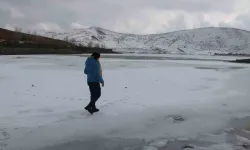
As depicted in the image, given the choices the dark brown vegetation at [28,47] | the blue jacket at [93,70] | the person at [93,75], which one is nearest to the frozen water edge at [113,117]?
the person at [93,75]

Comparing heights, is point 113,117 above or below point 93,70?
below

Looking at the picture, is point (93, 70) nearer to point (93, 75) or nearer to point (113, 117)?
point (93, 75)

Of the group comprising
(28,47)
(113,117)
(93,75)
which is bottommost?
(28,47)

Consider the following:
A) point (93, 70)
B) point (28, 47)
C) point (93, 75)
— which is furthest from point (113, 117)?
point (28, 47)

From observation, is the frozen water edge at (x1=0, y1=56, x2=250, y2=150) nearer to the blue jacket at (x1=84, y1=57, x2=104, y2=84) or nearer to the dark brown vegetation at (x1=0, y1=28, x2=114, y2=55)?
the blue jacket at (x1=84, y1=57, x2=104, y2=84)

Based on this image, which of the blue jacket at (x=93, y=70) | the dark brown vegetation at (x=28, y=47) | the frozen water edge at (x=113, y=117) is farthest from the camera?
the dark brown vegetation at (x=28, y=47)

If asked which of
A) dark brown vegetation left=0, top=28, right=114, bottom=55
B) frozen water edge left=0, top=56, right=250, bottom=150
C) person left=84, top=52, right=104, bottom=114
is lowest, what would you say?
dark brown vegetation left=0, top=28, right=114, bottom=55

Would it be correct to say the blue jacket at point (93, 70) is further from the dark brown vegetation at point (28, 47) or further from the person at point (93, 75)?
the dark brown vegetation at point (28, 47)

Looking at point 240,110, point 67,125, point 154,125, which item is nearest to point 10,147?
point 67,125

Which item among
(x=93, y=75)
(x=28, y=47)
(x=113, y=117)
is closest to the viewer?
(x=113, y=117)

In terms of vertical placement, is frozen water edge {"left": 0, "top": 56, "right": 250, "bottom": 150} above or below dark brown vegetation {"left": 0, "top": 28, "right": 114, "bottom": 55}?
above

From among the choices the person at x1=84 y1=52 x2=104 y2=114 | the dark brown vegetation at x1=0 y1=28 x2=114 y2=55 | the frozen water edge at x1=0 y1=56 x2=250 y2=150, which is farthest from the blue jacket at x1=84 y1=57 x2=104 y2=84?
the dark brown vegetation at x1=0 y1=28 x2=114 y2=55

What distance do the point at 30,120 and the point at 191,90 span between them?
7.71m

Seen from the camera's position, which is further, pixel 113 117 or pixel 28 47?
pixel 28 47
